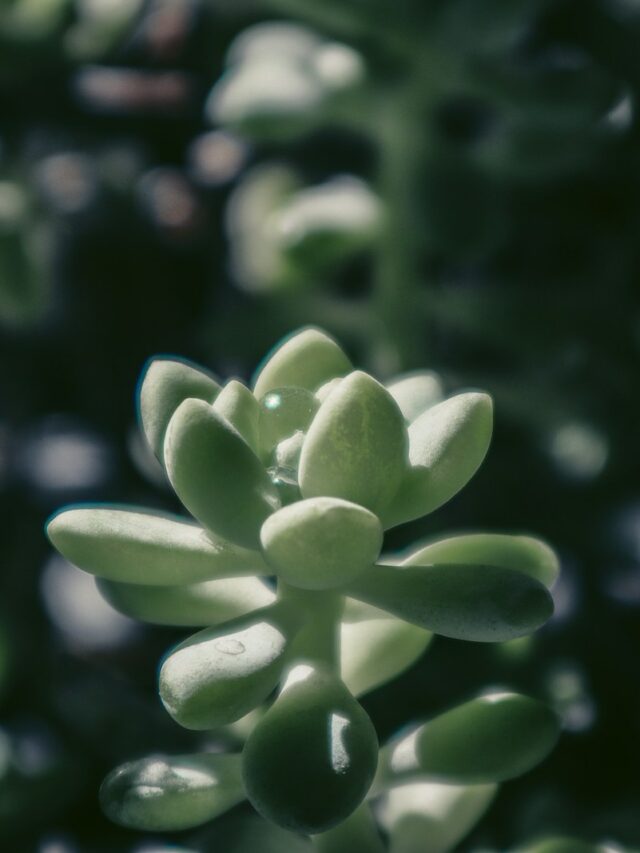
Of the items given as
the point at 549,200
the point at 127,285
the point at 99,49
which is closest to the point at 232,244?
the point at 127,285

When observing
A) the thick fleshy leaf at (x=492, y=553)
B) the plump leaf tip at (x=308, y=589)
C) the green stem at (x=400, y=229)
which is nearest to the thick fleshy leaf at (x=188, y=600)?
the plump leaf tip at (x=308, y=589)

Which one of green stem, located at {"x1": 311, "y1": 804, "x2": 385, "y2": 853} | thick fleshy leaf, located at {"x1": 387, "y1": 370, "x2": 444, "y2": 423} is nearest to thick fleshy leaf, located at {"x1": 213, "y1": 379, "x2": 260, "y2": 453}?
thick fleshy leaf, located at {"x1": 387, "y1": 370, "x2": 444, "y2": 423}

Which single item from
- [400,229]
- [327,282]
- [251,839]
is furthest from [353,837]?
[327,282]

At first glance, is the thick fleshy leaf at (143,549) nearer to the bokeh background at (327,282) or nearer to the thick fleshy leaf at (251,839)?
the thick fleshy leaf at (251,839)

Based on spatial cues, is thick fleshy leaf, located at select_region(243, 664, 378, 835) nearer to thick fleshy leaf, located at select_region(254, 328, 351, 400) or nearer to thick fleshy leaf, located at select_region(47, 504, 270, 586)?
thick fleshy leaf, located at select_region(47, 504, 270, 586)

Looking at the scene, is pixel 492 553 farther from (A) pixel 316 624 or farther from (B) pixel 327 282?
(B) pixel 327 282

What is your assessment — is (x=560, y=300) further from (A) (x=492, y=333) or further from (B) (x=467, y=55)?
(B) (x=467, y=55)

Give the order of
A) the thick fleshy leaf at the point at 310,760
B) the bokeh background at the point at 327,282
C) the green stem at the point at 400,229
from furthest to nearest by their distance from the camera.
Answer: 1. the green stem at the point at 400,229
2. the bokeh background at the point at 327,282
3. the thick fleshy leaf at the point at 310,760
